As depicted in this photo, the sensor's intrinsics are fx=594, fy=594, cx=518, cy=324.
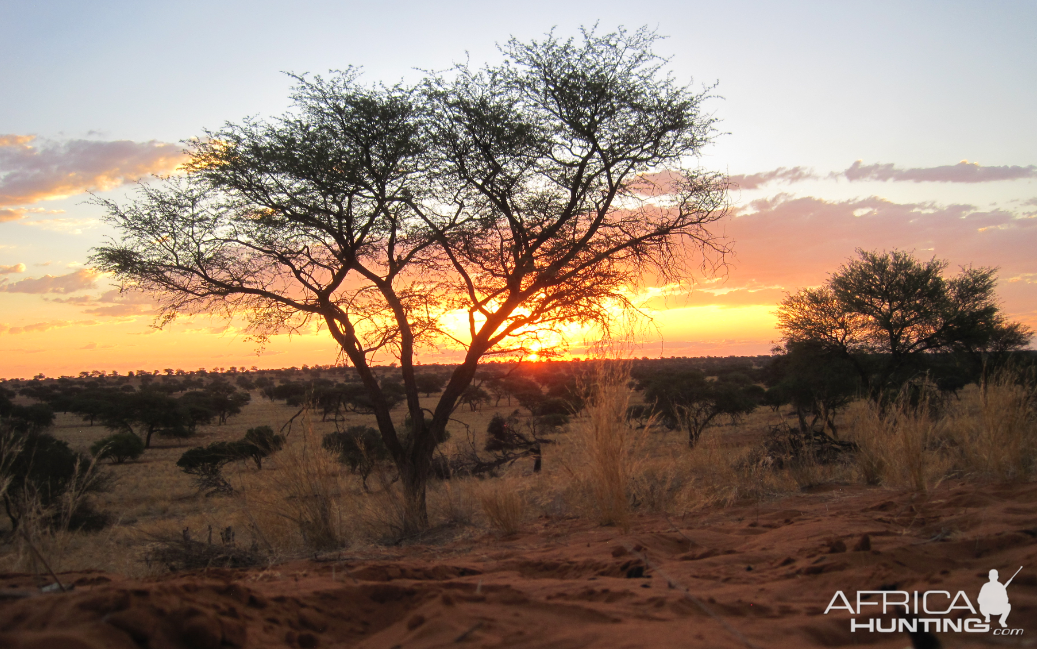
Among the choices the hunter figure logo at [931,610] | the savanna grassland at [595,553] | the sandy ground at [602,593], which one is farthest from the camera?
the savanna grassland at [595,553]

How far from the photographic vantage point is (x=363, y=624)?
309cm

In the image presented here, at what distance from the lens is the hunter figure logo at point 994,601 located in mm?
2625

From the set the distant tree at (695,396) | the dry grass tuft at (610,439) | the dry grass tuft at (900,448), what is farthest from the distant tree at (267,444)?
the distant tree at (695,396)

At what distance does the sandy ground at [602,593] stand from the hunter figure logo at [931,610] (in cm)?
3

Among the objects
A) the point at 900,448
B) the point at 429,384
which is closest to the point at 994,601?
the point at 900,448

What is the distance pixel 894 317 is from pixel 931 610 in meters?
20.9

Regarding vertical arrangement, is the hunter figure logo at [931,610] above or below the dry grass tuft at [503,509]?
above

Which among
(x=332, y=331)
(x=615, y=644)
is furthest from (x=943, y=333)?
(x=615, y=644)

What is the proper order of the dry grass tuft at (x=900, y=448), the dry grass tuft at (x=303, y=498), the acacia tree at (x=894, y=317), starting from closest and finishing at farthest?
the dry grass tuft at (x=900, y=448) → the dry grass tuft at (x=303, y=498) → the acacia tree at (x=894, y=317)

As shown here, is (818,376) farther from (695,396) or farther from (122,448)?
(122,448)

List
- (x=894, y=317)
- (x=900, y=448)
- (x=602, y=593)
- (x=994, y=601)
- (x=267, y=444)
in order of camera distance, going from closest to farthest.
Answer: (x=994, y=601) → (x=602, y=593) → (x=900, y=448) → (x=267, y=444) → (x=894, y=317)

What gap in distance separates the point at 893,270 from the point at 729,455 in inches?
611

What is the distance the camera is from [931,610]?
2773 mm

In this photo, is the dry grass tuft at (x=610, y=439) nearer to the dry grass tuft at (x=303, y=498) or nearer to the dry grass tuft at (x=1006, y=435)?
the dry grass tuft at (x=303, y=498)
